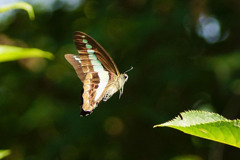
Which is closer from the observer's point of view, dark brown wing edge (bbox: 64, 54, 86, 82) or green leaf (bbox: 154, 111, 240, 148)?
green leaf (bbox: 154, 111, 240, 148)

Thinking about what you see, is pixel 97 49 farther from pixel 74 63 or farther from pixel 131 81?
pixel 131 81

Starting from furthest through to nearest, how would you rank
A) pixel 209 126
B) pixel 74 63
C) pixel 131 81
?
pixel 131 81, pixel 74 63, pixel 209 126

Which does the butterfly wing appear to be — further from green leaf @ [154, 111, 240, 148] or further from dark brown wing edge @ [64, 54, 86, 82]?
green leaf @ [154, 111, 240, 148]

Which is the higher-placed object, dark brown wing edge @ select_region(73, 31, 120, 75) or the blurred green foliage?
dark brown wing edge @ select_region(73, 31, 120, 75)

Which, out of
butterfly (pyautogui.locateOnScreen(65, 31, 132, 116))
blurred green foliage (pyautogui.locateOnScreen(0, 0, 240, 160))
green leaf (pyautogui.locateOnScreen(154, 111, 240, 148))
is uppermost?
green leaf (pyautogui.locateOnScreen(154, 111, 240, 148))

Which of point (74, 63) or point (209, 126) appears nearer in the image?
point (209, 126)

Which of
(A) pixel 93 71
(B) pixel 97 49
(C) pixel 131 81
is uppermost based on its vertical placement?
(B) pixel 97 49

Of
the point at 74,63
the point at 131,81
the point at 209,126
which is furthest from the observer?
the point at 131,81

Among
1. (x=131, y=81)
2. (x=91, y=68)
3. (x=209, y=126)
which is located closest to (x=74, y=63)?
(x=91, y=68)

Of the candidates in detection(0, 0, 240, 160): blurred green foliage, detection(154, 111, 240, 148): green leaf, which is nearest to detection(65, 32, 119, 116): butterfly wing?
detection(154, 111, 240, 148): green leaf
